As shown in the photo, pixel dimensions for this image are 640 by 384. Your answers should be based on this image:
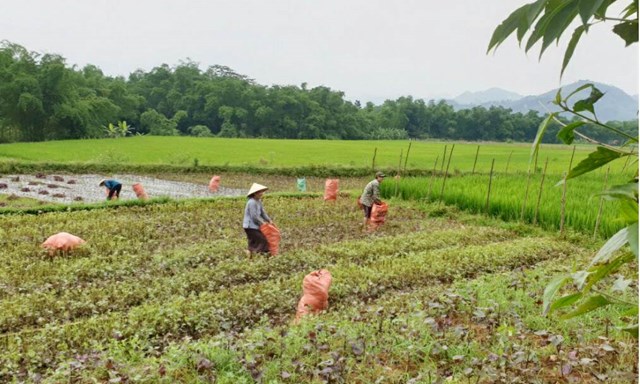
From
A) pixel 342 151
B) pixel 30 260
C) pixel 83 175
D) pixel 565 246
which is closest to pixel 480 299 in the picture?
pixel 565 246

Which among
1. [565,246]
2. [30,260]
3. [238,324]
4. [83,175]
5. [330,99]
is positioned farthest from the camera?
[330,99]

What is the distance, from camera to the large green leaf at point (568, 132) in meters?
0.75

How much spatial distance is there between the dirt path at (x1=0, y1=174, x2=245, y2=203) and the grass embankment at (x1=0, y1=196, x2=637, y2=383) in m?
4.45

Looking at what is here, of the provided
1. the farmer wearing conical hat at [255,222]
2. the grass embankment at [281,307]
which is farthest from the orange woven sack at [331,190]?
the farmer wearing conical hat at [255,222]

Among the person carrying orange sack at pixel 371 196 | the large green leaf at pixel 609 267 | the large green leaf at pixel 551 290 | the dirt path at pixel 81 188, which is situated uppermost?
the large green leaf at pixel 609 267

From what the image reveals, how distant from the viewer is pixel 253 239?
28.5 ft

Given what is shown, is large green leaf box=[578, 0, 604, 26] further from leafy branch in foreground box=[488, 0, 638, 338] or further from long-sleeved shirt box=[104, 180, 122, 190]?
long-sleeved shirt box=[104, 180, 122, 190]

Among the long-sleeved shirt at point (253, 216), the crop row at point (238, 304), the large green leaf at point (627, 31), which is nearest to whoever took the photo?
the large green leaf at point (627, 31)

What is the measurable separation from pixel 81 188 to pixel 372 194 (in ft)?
36.3

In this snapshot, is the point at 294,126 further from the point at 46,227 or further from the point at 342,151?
the point at 46,227

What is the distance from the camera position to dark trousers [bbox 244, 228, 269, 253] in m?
8.61

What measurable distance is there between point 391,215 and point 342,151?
966 inches

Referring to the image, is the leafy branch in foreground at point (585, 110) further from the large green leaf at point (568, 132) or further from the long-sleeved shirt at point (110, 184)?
the long-sleeved shirt at point (110, 184)

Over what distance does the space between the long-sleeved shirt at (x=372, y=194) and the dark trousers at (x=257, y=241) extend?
3.75m
